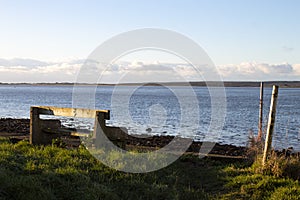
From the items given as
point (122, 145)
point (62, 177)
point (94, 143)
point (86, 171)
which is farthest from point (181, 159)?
point (62, 177)

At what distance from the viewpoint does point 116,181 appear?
8289 millimetres

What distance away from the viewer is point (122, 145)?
1102 cm

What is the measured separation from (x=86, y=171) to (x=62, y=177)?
0.73 meters

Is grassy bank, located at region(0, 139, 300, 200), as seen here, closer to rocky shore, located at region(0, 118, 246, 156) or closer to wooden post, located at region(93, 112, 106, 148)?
wooden post, located at region(93, 112, 106, 148)

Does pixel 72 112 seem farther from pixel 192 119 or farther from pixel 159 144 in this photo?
pixel 192 119

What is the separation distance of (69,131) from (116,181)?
11.8 ft

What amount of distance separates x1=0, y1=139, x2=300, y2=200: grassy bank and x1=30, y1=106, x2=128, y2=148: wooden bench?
0.74 metres

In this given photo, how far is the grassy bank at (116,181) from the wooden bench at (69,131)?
74cm

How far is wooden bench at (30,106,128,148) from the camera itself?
10.4 metres

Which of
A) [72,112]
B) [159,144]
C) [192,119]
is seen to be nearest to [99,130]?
[72,112]

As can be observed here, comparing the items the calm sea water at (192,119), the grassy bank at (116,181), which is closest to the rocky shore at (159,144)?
the calm sea water at (192,119)

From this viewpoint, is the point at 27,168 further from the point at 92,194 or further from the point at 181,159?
the point at 181,159

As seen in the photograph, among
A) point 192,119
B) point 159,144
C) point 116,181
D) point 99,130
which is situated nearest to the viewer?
point 116,181

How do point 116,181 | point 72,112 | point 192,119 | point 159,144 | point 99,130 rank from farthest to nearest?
point 192,119, point 159,144, point 72,112, point 99,130, point 116,181
